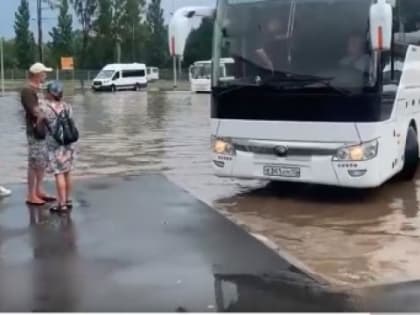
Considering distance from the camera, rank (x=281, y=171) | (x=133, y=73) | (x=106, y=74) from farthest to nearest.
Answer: (x=133, y=73) < (x=106, y=74) < (x=281, y=171)

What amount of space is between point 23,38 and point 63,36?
651 centimetres

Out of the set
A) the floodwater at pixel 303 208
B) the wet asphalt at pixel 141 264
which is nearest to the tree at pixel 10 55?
the floodwater at pixel 303 208

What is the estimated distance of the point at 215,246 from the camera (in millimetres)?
7906

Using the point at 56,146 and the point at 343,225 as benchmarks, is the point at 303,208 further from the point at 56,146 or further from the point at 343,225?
the point at 56,146

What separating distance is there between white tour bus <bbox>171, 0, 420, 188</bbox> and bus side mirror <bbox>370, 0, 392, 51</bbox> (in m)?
0.13

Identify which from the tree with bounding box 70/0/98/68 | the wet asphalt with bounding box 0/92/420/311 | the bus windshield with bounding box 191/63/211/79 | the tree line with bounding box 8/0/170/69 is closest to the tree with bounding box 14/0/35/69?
the tree line with bounding box 8/0/170/69

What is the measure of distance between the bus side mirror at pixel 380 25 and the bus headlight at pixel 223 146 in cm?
252

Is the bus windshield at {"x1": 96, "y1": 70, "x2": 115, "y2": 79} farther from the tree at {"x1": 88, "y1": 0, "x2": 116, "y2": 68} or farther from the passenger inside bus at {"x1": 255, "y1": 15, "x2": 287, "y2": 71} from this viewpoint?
the passenger inside bus at {"x1": 255, "y1": 15, "x2": 287, "y2": 71}

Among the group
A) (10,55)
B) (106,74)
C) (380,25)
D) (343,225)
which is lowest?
(343,225)

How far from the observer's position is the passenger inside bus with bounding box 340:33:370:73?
965 centimetres

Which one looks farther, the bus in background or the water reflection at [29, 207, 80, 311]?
the bus in background

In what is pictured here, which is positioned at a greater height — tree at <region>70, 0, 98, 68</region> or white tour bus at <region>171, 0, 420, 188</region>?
tree at <region>70, 0, 98, 68</region>

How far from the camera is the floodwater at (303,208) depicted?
751cm

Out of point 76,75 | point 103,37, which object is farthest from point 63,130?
point 103,37
